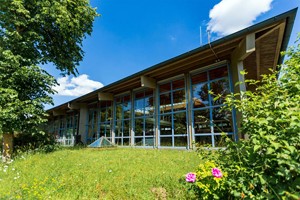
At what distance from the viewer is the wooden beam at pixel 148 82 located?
935cm

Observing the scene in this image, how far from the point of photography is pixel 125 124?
11852 mm

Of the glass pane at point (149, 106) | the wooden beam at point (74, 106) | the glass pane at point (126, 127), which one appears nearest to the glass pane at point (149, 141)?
the glass pane at point (149, 106)

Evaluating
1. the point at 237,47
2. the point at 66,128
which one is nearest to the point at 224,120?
the point at 237,47

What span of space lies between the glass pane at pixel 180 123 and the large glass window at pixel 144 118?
158cm

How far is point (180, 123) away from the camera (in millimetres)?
8672

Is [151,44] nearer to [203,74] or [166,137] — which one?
[203,74]

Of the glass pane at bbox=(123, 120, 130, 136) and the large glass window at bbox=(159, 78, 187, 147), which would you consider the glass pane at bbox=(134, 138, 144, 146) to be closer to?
the glass pane at bbox=(123, 120, 130, 136)

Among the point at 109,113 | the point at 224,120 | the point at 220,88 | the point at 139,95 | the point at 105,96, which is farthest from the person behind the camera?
the point at 109,113

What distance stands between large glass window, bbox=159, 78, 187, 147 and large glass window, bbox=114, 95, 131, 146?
292 centimetres

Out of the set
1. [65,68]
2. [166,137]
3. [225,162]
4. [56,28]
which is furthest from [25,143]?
[225,162]

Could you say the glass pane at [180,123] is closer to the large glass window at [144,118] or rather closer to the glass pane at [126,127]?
the large glass window at [144,118]

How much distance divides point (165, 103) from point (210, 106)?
2.73 meters

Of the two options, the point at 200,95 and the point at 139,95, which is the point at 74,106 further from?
the point at 200,95

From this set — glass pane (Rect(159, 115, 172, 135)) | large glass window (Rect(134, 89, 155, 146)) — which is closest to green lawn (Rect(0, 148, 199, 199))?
glass pane (Rect(159, 115, 172, 135))
